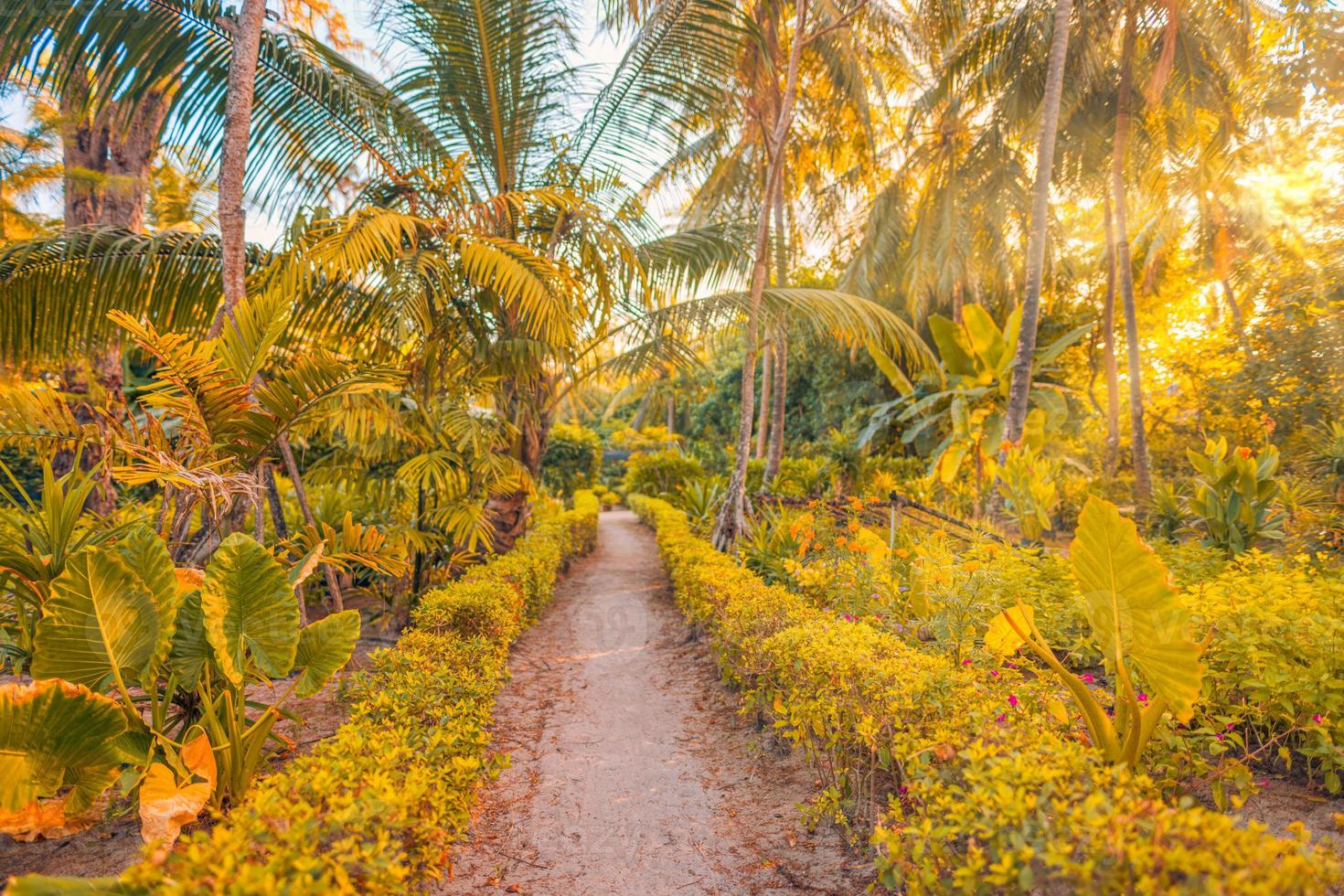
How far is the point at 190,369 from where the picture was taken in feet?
9.27

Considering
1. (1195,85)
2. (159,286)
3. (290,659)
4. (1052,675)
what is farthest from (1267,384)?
(159,286)

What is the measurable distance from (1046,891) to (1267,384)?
29.4ft

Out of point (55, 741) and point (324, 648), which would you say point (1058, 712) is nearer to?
point (324, 648)

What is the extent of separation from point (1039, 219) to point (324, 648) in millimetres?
8622

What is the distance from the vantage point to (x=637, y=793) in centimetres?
310

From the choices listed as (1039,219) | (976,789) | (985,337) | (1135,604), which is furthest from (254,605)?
(985,337)

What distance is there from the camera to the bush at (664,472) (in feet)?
55.3

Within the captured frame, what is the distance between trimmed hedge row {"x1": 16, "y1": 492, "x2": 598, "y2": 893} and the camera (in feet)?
4.49

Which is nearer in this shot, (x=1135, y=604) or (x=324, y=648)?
(x=1135, y=604)

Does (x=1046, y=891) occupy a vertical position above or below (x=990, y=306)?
below

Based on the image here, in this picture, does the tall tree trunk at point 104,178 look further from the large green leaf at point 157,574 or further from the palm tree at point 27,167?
the large green leaf at point 157,574

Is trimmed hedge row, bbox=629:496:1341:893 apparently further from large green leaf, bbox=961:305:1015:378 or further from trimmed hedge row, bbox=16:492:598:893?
large green leaf, bbox=961:305:1015:378

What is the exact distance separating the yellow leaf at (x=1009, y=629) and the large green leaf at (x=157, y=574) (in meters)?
3.12

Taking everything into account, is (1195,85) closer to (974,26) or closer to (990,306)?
(974,26)
